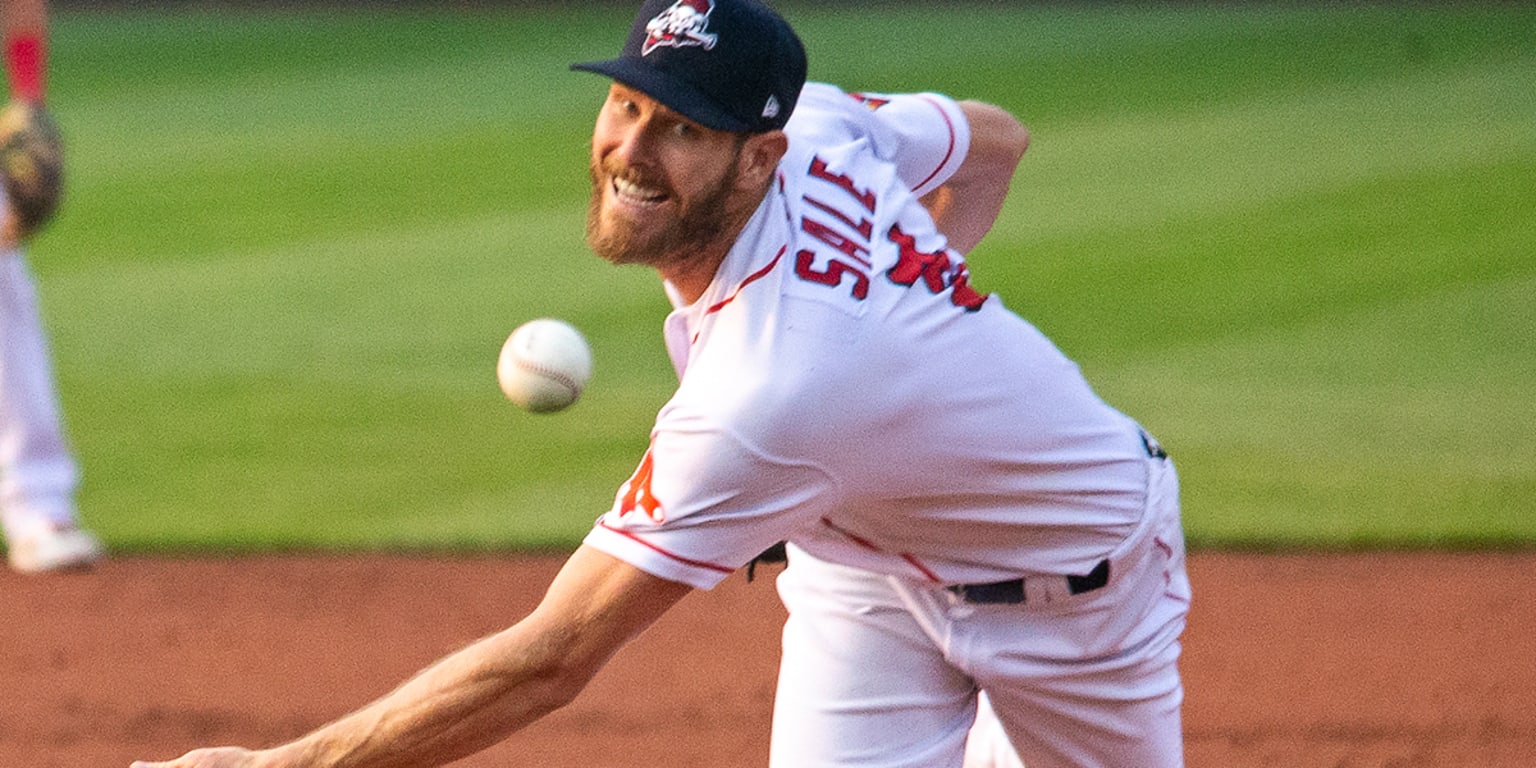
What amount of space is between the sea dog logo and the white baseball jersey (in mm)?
303

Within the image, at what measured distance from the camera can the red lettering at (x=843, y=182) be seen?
138 inches

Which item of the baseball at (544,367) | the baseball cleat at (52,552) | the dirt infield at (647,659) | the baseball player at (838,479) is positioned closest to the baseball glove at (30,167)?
the baseball cleat at (52,552)

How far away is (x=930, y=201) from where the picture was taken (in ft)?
14.0

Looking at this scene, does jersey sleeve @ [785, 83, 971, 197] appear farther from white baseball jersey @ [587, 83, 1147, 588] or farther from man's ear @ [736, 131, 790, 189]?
man's ear @ [736, 131, 790, 189]

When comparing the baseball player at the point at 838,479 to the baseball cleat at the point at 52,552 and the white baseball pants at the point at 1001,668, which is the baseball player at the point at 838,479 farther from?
the baseball cleat at the point at 52,552

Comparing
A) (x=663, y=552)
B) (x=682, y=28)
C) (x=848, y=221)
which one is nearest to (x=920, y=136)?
(x=848, y=221)

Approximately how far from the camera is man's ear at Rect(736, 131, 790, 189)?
3.25 m

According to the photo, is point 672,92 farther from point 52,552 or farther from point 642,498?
point 52,552

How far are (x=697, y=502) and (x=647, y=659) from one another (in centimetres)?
273

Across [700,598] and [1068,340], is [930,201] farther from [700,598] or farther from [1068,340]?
[1068,340]

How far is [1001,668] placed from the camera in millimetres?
3566

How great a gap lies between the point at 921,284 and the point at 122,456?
525 cm

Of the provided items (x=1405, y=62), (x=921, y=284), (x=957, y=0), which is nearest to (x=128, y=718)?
(x=921, y=284)

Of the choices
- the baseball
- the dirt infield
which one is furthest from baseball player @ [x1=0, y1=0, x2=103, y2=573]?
the baseball
